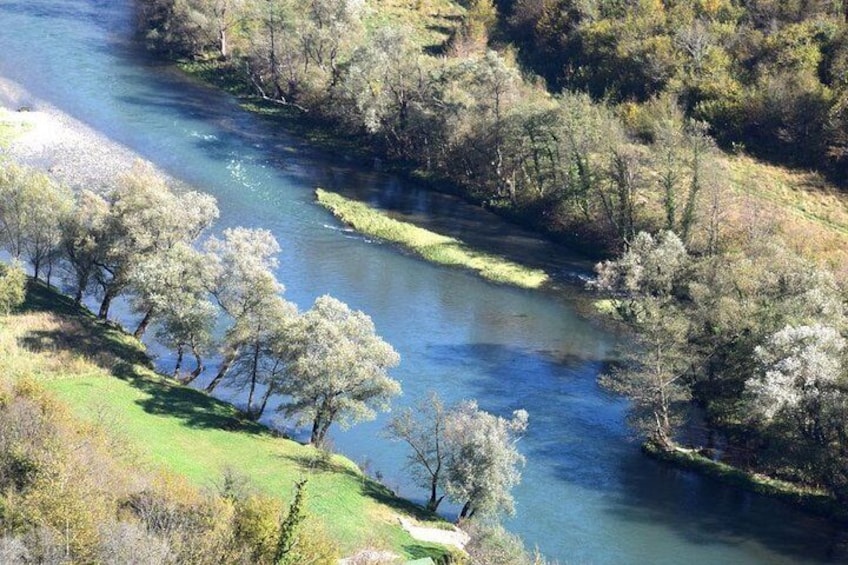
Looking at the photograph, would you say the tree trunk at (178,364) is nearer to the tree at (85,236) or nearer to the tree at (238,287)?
the tree at (238,287)

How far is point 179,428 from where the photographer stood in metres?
54.2

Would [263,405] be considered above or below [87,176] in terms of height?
below

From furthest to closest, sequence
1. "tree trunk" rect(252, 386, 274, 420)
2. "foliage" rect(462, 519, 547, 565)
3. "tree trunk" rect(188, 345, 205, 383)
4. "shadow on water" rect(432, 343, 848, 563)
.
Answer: "tree trunk" rect(188, 345, 205, 383)
"tree trunk" rect(252, 386, 274, 420)
"shadow on water" rect(432, 343, 848, 563)
"foliage" rect(462, 519, 547, 565)

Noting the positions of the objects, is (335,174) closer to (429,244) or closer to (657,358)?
(429,244)

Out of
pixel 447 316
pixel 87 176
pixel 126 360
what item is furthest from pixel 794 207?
pixel 87 176

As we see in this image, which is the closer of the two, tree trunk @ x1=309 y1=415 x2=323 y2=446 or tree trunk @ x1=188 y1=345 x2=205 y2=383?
tree trunk @ x1=309 y1=415 x2=323 y2=446

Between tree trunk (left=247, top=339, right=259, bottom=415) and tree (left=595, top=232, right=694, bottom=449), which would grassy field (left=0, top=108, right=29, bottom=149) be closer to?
tree trunk (left=247, top=339, right=259, bottom=415)

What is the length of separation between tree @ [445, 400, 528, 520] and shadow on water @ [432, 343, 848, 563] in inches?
254

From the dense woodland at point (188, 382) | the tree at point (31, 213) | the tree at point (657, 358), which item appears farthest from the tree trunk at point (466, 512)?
the tree at point (31, 213)

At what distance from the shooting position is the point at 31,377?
49.7 m

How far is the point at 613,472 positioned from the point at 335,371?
700 inches

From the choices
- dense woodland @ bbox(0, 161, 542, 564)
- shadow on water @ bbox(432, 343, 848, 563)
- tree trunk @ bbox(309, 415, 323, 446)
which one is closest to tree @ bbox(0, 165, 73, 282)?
dense woodland @ bbox(0, 161, 542, 564)

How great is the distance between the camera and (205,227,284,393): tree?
5878 centimetres

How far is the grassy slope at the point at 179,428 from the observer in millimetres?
49031
